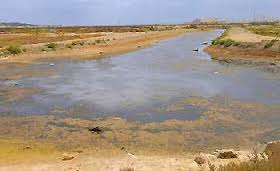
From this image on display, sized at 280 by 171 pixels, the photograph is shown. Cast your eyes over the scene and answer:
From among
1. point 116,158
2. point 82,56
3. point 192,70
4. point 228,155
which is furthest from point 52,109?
point 82,56

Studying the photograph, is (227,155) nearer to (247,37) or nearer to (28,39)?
(247,37)

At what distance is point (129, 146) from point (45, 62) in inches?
1113

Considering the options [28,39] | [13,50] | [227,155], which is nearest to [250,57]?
[13,50]

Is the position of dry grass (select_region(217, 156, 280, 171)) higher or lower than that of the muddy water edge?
higher

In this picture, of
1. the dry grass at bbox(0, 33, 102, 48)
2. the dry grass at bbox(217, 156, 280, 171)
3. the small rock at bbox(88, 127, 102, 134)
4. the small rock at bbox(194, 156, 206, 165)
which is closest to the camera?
the dry grass at bbox(217, 156, 280, 171)

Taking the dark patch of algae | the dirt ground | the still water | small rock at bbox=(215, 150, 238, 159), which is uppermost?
the dirt ground

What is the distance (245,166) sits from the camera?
8133 millimetres

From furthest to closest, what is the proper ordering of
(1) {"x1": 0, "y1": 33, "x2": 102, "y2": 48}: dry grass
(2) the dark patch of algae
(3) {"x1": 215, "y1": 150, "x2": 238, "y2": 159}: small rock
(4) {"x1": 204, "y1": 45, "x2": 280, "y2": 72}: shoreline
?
(1) {"x1": 0, "y1": 33, "x2": 102, "y2": 48}: dry grass, (4) {"x1": 204, "y1": 45, "x2": 280, "y2": 72}: shoreline, (2) the dark patch of algae, (3) {"x1": 215, "y1": 150, "x2": 238, "y2": 159}: small rock

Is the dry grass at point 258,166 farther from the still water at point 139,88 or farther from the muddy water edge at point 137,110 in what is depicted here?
the still water at point 139,88

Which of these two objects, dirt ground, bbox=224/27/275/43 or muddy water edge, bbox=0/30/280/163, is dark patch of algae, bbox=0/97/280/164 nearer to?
muddy water edge, bbox=0/30/280/163

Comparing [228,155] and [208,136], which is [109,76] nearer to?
[208,136]

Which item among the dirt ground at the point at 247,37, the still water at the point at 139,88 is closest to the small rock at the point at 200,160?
the still water at the point at 139,88

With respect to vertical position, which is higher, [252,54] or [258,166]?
[258,166]

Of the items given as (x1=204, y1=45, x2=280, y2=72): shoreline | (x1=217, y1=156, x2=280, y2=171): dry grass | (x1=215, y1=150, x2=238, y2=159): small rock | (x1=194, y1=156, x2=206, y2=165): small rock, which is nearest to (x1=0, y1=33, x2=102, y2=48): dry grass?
(x1=204, y1=45, x2=280, y2=72): shoreline
